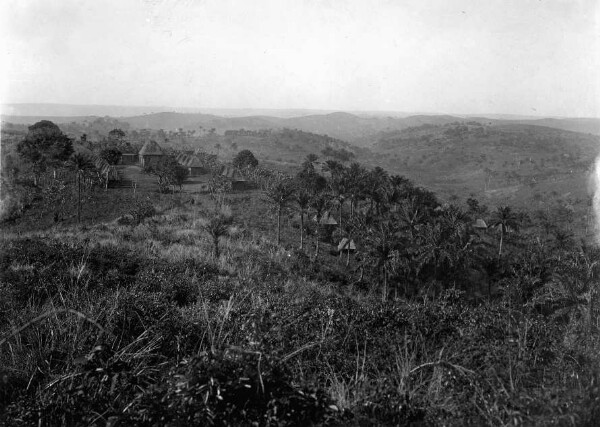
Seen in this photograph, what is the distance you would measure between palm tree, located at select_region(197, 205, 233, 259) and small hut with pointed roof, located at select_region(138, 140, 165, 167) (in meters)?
19.4

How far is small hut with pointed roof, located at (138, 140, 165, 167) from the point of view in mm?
55812

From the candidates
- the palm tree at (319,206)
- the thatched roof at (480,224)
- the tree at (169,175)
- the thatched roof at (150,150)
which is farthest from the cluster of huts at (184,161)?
the thatched roof at (480,224)

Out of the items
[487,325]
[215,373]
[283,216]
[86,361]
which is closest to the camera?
[215,373]

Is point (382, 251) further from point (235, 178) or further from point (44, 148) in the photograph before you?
point (44, 148)

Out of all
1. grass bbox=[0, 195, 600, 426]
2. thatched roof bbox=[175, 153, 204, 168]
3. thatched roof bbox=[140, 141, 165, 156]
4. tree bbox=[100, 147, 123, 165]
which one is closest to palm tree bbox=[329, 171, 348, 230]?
thatched roof bbox=[175, 153, 204, 168]

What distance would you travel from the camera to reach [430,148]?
11500 centimetres


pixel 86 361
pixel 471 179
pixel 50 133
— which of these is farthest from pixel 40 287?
pixel 471 179

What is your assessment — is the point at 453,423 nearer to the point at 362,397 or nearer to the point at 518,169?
the point at 362,397

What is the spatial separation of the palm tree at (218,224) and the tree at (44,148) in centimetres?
1597

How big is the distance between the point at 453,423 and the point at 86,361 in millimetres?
3027

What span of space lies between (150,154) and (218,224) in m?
32.4

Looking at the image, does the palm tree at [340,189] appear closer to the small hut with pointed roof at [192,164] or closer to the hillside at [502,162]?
the small hut with pointed roof at [192,164]

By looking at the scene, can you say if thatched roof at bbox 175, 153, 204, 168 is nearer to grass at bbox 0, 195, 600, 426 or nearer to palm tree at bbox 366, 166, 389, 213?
palm tree at bbox 366, 166, 389, 213

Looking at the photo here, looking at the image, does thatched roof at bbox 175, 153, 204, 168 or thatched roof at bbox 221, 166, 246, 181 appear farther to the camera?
thatched roof at bbox 175, 153, 204, 168
